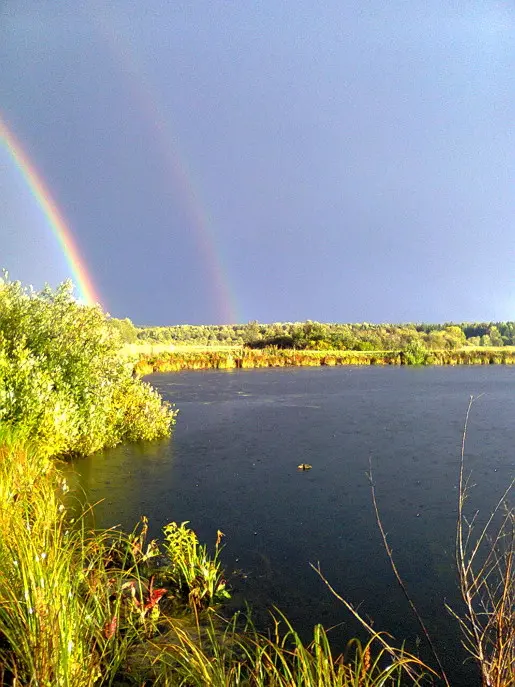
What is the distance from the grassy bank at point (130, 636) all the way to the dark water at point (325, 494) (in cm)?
46

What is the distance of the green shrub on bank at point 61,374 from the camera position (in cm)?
707

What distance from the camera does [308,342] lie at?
4653cm

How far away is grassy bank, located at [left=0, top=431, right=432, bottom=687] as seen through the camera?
2273mm

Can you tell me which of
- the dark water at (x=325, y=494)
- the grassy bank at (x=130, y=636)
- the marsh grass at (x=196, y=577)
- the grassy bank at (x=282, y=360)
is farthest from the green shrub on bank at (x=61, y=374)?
the grassy bank at (x=282, y=360)

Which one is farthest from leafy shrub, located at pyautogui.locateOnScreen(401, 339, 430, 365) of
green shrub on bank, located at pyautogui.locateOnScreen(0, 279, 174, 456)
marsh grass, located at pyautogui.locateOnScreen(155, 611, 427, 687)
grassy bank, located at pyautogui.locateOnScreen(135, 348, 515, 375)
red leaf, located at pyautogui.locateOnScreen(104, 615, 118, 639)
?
red leaf, located at pyautogui.locateOnScreen(104, 615, 118, 639)

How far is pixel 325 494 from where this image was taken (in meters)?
6.78

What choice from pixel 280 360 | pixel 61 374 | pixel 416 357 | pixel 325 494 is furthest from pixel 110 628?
pixel 416 357

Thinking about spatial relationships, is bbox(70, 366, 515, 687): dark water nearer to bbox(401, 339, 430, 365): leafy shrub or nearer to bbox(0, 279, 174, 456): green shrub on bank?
bbox(0, 279, 174, 456): green shrub on bank

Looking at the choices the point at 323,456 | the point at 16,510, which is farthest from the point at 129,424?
the point at 16,510

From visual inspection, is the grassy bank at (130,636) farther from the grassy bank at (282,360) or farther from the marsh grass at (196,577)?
the grassy bank at (282,360)

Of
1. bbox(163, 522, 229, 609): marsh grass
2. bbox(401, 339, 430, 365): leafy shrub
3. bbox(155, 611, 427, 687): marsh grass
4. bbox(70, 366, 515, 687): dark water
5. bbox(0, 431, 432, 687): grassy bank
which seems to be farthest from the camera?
bbox(401, 339, 430, 365): leafy shrub

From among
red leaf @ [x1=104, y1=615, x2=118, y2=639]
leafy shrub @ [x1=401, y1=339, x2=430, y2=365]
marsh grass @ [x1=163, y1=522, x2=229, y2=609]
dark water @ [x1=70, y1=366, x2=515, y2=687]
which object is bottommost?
dark water @ [x1=70, y1=366, x2=515, y2=687]

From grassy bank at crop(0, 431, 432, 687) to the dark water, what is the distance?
1.51 ft

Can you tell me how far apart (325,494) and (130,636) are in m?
3.95
